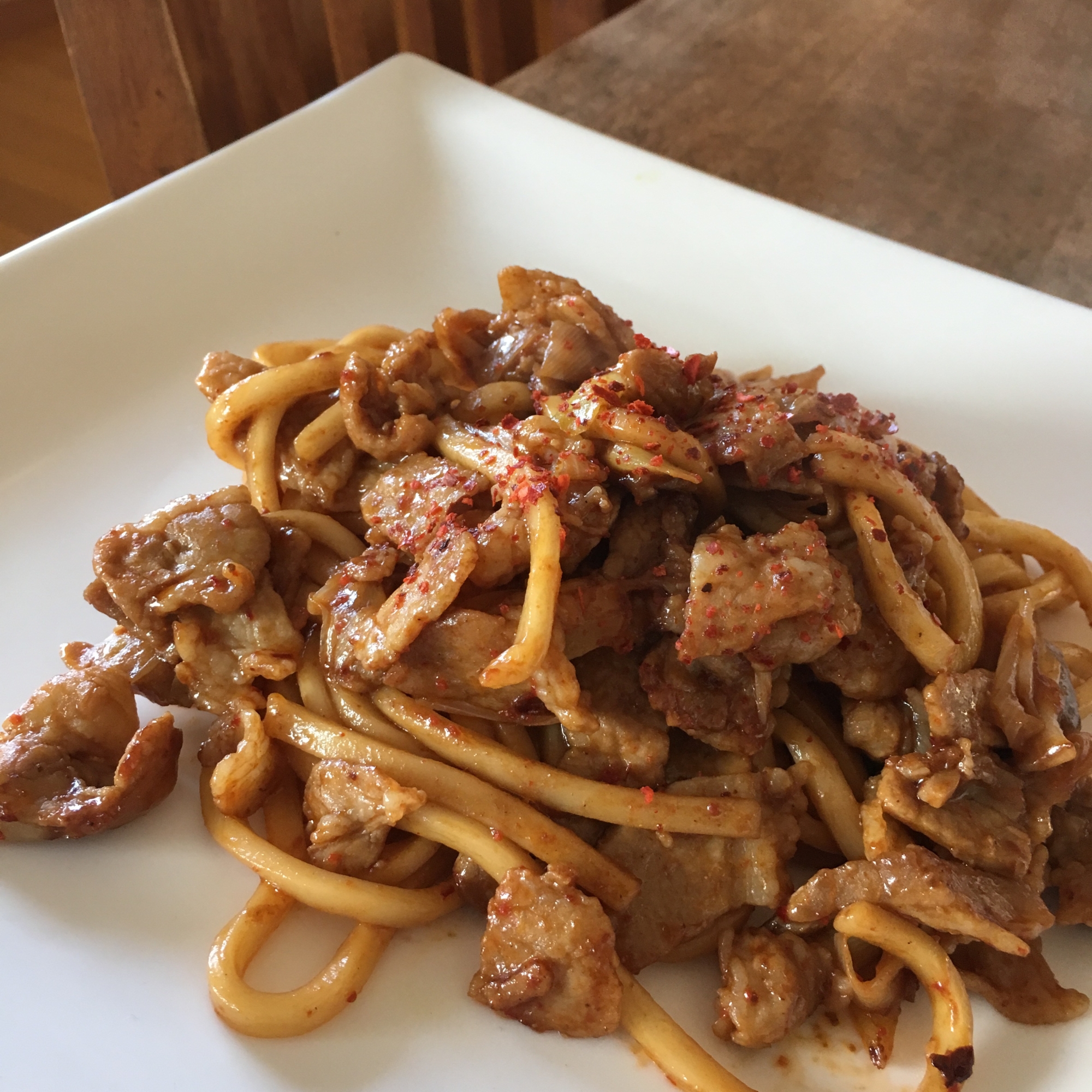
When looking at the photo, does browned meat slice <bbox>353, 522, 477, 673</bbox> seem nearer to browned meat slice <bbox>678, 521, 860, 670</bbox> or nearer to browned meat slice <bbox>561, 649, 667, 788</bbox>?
browned meat slice <bbox>561, 649, 667, 788</bbox>

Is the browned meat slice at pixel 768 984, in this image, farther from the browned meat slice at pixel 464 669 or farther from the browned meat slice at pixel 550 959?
the browned meat slice at pixel 464 669

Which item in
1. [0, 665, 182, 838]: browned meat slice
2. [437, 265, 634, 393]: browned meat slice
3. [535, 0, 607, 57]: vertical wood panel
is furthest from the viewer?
[535, 0, 607, 57]: vertical wood panel

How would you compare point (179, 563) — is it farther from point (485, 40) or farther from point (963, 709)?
point (485, 40)

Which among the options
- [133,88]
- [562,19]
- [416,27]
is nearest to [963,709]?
[133,88]

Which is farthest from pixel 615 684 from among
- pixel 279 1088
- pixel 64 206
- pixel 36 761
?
pixel 64 206

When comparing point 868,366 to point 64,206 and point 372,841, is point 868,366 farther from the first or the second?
point 64,206

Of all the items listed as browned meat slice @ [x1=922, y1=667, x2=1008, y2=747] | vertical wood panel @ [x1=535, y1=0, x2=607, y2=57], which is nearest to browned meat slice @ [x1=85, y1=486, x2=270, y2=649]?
browned meat slice @ [x1=922, y1=667, x2=1008, y2=747]
